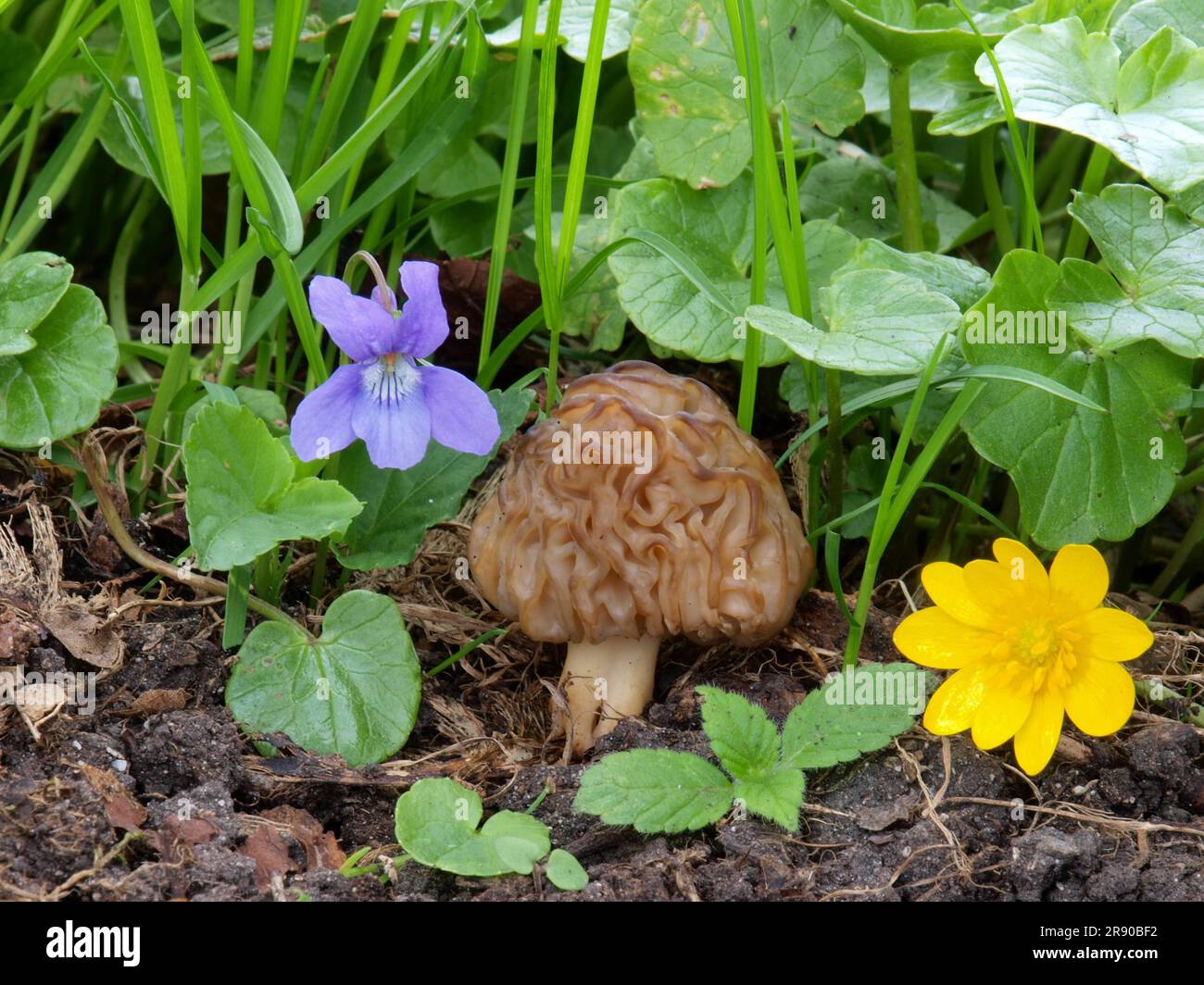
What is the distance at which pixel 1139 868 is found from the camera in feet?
6.68

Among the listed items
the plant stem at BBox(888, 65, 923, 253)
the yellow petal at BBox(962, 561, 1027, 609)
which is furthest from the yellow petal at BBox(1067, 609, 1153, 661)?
the plant stem at BBox(888, 65, 923, 253)

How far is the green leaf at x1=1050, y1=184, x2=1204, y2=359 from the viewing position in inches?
88.8

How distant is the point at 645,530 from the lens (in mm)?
2359

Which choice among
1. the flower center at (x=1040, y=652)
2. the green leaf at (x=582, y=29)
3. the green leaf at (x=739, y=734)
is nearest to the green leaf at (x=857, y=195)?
the green leaf at (x=582, y=29)

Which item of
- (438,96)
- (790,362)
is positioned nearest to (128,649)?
(438,96)

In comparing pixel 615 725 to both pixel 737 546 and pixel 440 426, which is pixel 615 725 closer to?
pixel 737 546

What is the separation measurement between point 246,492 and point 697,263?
1075mm

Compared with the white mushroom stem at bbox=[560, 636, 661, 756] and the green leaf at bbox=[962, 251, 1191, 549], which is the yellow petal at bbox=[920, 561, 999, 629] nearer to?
the green leaf at bbox=[962, 251, 1191, 549]

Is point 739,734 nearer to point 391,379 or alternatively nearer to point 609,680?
point 609,680

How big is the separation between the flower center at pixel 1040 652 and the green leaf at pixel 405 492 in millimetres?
989

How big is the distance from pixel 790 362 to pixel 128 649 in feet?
4.99

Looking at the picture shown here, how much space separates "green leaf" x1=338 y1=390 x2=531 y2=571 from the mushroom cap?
12cm


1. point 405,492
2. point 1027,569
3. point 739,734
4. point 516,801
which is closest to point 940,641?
point 1027,569

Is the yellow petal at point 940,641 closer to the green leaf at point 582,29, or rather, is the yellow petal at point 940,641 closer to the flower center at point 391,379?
the flower center at point 391,379
